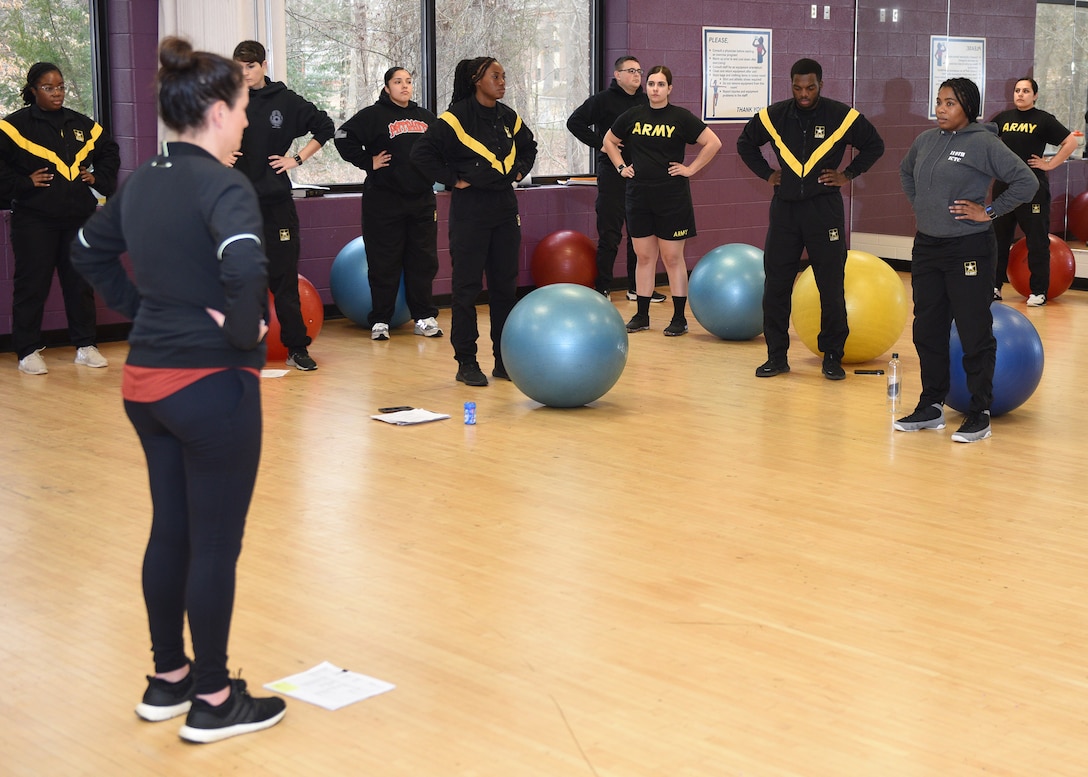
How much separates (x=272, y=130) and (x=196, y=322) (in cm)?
469

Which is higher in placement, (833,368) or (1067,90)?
(1067,90)

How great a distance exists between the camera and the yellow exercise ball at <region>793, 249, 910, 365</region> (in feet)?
23.4

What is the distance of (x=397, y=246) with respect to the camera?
322 inches

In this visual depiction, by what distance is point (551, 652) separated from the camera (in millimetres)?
3445

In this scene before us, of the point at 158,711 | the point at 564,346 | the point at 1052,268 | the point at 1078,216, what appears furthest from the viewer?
the point at 1078,216

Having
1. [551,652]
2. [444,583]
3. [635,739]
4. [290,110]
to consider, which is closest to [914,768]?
[635,739]

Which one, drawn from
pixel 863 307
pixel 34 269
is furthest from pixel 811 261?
pixel 34 269

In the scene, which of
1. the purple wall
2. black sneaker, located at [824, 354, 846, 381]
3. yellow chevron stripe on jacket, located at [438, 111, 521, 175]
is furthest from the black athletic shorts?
the purple wall

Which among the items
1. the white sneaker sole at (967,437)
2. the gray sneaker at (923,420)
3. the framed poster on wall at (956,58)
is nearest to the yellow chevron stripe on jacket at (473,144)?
the gray sneaker at (923,420)

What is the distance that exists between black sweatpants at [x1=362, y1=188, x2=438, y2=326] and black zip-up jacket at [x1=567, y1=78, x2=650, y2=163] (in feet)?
5.25

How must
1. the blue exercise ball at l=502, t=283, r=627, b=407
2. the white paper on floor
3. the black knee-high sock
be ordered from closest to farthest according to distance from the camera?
1. the white paper on floor
2. the blue exercise ball at l=502, t=283, r=627, b=407
3. the black knee-high sock

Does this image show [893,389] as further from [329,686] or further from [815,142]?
[329,686]

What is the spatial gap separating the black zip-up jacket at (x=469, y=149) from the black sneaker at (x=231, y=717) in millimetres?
3871

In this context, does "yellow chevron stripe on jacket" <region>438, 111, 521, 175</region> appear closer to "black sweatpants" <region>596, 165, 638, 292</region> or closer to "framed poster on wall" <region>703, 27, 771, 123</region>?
"black sweatpants" <region>596, 165, 638, 292</region>
